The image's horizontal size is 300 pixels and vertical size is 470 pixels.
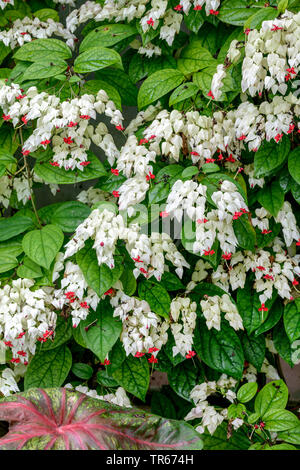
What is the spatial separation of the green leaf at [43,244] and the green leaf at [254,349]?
69cm

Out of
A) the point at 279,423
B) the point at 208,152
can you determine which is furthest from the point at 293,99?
the point at 279,423

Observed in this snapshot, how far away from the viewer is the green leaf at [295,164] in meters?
1.40

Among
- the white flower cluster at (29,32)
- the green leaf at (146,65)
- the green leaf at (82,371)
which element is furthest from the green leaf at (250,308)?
the white flower cluster at (29,32)

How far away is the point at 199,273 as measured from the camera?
64.3 inches

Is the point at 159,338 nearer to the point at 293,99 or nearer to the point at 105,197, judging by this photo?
the point at 105,197

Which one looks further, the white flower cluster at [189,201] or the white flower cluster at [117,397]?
the white flower cluster at [117,397]

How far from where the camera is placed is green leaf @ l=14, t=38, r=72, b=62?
153 cm

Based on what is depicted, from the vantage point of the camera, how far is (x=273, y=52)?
1.23m

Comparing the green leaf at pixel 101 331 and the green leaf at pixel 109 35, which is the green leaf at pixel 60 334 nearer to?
the green leaf at pixel 101 331

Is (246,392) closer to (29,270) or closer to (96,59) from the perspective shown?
(29,270)

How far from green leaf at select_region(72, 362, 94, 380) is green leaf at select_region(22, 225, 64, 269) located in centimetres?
43

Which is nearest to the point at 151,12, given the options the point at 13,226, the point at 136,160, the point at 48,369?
the point at 136,160
